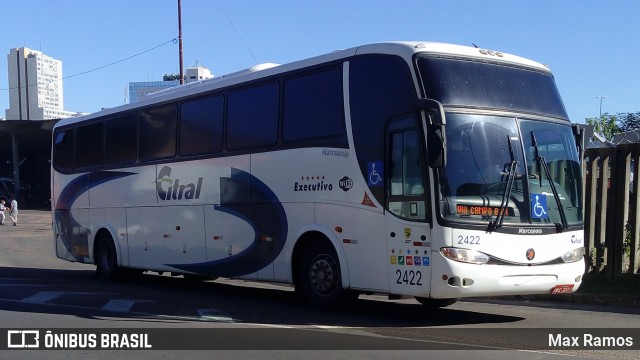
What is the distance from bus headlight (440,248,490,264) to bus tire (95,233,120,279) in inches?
383

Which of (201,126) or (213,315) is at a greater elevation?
(201,126)

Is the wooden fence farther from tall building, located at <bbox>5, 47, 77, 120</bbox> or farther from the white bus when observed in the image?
tall building, located at <bbox>5, 47, 77, 120</bbox>

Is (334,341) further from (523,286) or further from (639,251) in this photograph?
(639,251)

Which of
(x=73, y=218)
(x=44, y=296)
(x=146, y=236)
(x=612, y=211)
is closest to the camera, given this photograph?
(x=44, y=296)

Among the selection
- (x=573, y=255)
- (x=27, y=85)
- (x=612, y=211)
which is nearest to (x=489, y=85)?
(x=573, y=255)

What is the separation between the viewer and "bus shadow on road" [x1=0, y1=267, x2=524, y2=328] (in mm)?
10898

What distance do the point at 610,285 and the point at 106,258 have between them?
10822mm

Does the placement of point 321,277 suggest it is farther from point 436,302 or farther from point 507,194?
point 507,194

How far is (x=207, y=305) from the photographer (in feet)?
41.6

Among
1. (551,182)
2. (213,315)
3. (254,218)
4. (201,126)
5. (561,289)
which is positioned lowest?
(213,315)

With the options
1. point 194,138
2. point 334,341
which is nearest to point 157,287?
point 194,138

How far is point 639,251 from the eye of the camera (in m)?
15.2

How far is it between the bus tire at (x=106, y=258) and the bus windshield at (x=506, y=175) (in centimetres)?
981

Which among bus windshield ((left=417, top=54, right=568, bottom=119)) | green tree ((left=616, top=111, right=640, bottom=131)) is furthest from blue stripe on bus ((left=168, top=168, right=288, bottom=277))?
green tree ((left=616, top=111, right=640, bottom=131))
